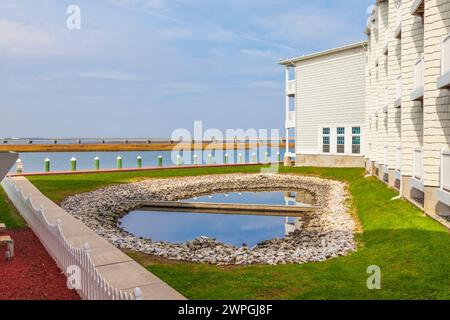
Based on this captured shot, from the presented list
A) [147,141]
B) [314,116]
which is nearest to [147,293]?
[314,116]

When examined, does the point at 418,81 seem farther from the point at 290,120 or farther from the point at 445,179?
the point at 290,120

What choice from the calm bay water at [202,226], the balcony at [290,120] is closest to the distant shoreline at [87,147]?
the balcony at [290,120]

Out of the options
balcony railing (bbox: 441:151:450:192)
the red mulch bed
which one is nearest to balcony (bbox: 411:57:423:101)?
balcony railing (bbox: 441:151:450:192)

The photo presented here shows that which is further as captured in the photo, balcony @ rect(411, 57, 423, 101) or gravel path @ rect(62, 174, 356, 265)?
balcony @ rect(411, 57, 423, 101)

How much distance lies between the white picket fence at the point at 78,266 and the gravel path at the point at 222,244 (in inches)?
96.1

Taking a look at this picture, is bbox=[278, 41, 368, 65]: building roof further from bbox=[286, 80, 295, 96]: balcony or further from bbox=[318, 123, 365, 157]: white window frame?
bbox=[318, 123, 365, 157]: white window frame

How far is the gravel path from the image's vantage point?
11.1 m

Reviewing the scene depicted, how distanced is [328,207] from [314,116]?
17.6m

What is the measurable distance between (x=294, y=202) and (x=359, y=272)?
14912 mm

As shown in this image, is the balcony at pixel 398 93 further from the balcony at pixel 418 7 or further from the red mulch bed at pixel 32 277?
the red mulch bed at pixel 32 277

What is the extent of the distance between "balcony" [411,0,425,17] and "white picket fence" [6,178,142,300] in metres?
14.1

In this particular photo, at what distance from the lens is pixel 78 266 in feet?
23.8

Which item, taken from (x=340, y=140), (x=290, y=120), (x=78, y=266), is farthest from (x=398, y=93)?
(x=290, y=120)
